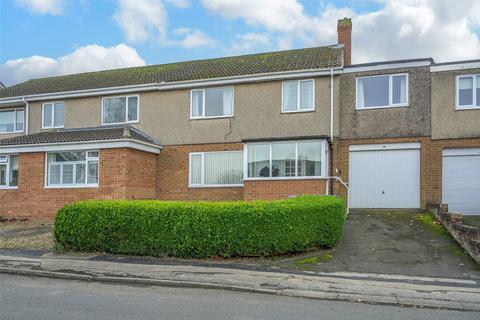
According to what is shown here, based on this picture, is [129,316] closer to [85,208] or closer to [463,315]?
[463,315]

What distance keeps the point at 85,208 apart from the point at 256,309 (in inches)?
239

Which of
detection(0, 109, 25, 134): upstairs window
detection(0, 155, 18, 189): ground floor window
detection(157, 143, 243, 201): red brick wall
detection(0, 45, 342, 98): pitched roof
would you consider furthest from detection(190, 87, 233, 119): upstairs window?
detection(0, 109, 25, 134): upstairs window

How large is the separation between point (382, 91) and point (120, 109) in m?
11.1

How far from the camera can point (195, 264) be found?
9891 millimetres

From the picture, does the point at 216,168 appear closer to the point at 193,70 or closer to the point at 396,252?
the point at 193,70

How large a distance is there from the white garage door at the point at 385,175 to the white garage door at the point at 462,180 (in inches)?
38.6

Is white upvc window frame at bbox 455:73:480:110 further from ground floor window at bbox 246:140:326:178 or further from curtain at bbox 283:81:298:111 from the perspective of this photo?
curtain at bbox 283:81:298:111

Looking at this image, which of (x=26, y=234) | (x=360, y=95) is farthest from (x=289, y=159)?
(x=26, y=234)

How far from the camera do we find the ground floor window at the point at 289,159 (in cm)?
1553

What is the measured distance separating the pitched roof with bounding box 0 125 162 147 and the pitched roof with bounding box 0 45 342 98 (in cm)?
215

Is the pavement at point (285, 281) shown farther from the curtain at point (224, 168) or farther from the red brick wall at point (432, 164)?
the curtain at point (224, 168)

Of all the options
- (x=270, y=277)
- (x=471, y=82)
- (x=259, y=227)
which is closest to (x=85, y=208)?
(x=259, y=227)

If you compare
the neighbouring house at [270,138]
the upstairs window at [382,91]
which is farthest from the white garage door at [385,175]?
the upstairs window at [382,91]

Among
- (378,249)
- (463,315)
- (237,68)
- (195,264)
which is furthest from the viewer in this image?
(237,68)
